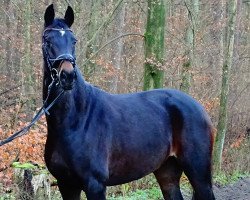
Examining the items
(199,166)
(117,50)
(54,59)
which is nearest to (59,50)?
(54,59)

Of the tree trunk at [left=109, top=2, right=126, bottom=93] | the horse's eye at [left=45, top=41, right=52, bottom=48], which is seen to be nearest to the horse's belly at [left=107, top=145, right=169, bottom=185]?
the horse's eye at [left=45, top=41, right=52, bottom=48]

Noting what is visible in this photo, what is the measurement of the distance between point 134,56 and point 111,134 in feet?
43.0

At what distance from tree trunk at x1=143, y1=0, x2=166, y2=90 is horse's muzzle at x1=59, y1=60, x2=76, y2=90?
5915 mm

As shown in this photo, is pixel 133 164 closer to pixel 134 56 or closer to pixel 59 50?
pixel 59 50

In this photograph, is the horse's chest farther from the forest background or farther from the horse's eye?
the forest background

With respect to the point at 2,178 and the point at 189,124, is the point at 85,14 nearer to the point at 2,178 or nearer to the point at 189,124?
the point at 2,178

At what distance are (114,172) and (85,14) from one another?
36.7 ft

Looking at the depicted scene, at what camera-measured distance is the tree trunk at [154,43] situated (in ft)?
34.7

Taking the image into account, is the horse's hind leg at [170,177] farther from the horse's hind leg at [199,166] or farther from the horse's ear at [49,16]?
the horse's ear at [49,16]

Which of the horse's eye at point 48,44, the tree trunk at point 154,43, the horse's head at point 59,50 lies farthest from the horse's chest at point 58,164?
the tree trunk at point 154,43

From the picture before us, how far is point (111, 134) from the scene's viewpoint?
542cm

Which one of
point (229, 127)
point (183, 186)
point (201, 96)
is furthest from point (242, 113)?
point (183, 186)

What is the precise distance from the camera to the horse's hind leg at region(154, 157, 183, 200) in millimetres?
6523

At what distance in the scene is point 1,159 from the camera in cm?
947
